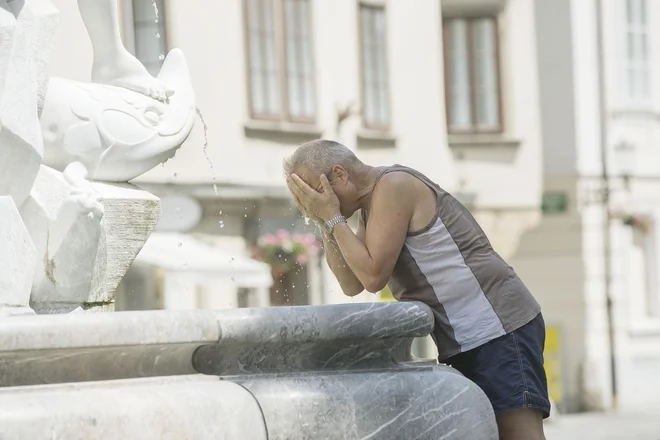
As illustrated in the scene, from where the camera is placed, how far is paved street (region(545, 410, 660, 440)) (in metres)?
15.5

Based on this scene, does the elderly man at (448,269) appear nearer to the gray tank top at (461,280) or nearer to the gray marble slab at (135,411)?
the gray tank top at (461,280)

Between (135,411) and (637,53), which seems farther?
(637,53)

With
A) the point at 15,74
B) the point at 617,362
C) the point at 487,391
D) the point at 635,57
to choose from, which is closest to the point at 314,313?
the point at 487,391

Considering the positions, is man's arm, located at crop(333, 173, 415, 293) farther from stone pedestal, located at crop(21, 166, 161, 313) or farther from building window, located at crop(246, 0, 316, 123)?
building window, located at crop(246, 0, 316, 123)

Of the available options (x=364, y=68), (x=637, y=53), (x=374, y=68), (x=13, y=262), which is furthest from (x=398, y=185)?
(x=637, y=53)

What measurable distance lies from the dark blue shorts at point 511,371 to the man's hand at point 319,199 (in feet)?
1.53

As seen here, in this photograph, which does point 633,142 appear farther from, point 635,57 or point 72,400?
point 72,400

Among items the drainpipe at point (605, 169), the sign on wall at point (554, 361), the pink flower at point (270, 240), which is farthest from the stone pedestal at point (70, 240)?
the drainpipe at point (605, 169)

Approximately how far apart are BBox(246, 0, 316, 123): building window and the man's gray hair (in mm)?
14847

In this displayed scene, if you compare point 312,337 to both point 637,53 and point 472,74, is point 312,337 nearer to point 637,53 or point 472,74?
point 472,74

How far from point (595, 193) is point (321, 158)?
17.9 m

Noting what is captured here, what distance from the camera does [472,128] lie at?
21734 millimetres

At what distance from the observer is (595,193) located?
830 inches

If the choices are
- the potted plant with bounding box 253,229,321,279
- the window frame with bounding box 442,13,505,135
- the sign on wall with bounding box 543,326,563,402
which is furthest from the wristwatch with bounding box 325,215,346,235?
the window frame with bounding box 442,13,505,135
